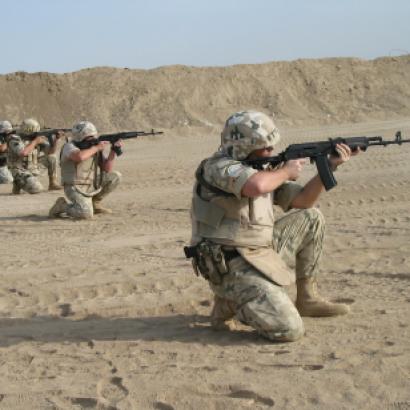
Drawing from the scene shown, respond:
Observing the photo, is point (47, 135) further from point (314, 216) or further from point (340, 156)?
point (340, 156)

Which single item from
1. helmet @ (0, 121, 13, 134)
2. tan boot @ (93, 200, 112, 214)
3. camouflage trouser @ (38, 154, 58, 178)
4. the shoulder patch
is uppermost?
the shoulder patch

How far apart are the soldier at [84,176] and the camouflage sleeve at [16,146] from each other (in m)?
3.11

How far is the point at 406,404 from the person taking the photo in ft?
11.9

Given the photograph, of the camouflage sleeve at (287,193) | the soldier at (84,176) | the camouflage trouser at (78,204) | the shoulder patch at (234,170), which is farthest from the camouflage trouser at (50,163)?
the shoulder patch at (234,170)

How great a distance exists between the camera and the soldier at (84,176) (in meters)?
9.99

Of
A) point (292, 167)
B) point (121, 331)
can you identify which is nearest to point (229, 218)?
point (292, 167)

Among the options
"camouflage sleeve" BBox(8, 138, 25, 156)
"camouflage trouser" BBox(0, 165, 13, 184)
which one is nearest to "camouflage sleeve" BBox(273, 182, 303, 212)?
"camouflage sleeve" BBox(8, 138, 25, 156)

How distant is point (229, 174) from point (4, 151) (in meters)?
10.6

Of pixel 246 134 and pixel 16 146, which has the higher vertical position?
pixel 246 134

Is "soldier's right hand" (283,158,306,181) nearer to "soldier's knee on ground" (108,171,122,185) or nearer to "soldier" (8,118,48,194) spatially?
"soldier's knee on ground" (108,171,122,185)

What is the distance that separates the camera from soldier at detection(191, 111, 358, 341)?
4527mm

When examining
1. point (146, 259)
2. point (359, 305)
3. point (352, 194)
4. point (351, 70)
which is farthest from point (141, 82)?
point (359, 305)

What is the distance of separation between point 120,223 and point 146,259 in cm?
237

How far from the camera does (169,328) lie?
510cm
